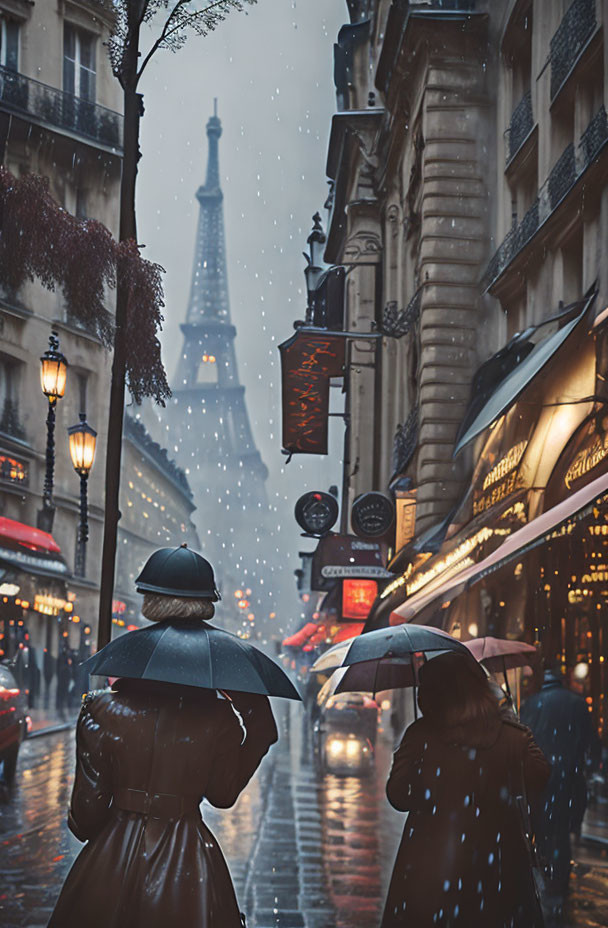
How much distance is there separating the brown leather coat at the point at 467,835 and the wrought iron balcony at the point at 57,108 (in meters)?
19.6

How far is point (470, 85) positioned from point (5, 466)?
14.4 meters

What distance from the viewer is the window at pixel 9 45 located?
66.1 ft

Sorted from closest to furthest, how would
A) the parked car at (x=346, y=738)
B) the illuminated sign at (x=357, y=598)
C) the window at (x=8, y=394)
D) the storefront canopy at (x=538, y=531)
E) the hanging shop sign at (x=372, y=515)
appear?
1. the storefront canopy at (x=538, y=531)
2. the parked car at (x=346, y=738)
3. the hanging shop sign at (x=372, y=515)
4. the window at (x=8, y=394)
5. the illuminated sign at (x=357, y=598)

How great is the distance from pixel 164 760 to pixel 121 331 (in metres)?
8.01

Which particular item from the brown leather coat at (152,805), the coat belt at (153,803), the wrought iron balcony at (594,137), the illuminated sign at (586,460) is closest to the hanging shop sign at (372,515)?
the illuminated sign at (586,460)

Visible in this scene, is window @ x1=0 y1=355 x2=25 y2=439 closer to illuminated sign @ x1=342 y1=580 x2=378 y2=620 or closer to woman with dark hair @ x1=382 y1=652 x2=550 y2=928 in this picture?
illuminated sign @ x1=342 y1=580 x2=378 y2=620

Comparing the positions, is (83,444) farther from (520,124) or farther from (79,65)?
(79,65)

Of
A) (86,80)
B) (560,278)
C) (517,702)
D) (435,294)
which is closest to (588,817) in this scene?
(517,702)

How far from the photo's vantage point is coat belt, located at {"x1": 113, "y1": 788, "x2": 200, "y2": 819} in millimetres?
4133

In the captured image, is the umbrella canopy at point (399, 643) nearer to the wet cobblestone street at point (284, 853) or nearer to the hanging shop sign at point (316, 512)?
the wet cobblestone street at point (284, 853)

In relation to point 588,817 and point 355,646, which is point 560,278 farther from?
point 355,646

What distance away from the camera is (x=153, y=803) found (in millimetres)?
4133

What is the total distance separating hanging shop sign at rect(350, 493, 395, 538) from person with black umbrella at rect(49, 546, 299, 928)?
72.1 feet

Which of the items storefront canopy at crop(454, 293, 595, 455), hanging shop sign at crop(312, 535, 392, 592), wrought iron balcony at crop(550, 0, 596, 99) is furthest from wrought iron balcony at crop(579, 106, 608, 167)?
hanging shop sign at crop(312, 535, 392, 592)
